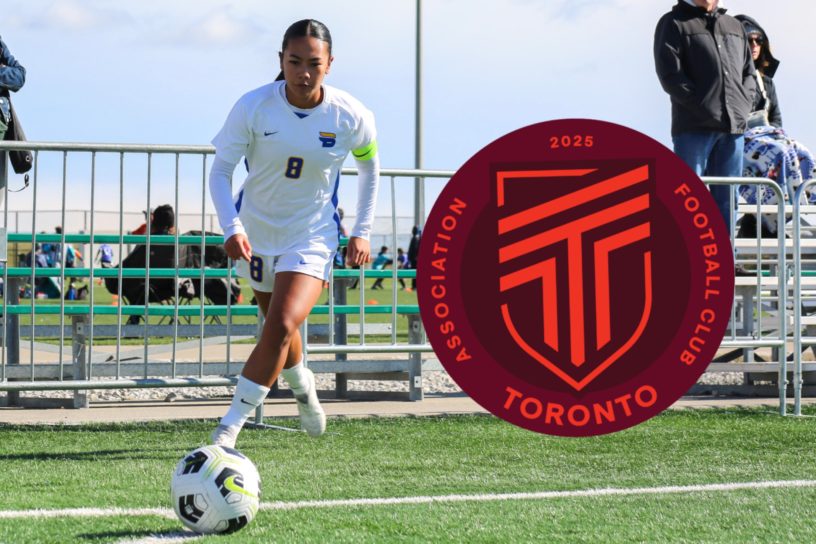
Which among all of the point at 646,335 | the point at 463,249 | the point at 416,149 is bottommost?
the point at 646,335

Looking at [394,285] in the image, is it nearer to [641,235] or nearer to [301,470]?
[641,235]

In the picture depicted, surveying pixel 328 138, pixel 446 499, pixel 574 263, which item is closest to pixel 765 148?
pixel 574 263

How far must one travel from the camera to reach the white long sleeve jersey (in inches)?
233

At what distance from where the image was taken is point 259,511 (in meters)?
4.68

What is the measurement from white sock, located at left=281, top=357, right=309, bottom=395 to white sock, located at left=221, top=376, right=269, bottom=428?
635mm

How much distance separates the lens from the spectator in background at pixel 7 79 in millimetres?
8398

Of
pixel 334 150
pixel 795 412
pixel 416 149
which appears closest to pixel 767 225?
pixel 795 412

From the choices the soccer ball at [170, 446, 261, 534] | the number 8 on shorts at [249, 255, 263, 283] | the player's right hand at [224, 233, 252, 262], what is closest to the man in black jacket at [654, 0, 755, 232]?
the number 8 on shorts at [249, 255, 263, 283]

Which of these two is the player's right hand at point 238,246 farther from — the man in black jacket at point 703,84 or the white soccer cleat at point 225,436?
the man in black jacket at point 703,84

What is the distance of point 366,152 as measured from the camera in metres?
6.30

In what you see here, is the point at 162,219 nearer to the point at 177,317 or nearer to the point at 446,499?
the point at 177,317

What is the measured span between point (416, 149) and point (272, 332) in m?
23.4

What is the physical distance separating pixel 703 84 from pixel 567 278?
2843 millimetres

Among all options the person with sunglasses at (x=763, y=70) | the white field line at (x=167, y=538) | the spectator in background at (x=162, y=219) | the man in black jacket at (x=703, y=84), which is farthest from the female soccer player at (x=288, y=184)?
the spectator in background at (x=162, y=219)
